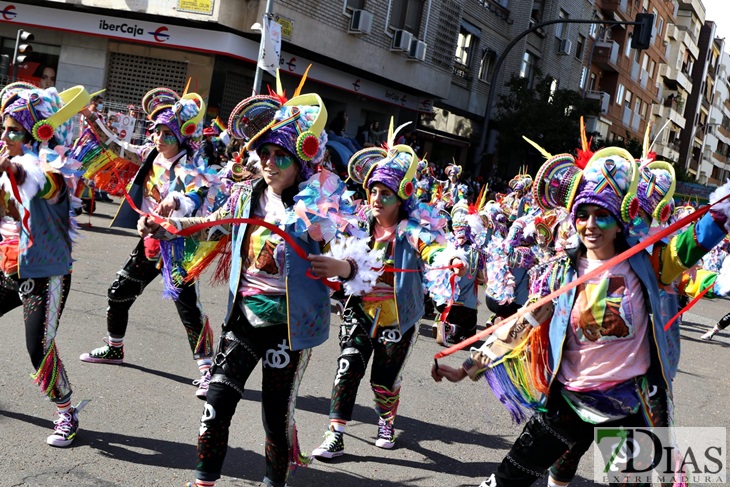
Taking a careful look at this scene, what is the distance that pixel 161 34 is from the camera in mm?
18641

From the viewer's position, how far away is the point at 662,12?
2207 inches

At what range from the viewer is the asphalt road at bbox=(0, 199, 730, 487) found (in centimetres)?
456

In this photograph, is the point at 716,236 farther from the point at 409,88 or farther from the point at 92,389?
the point at 409,88

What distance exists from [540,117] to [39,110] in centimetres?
2721

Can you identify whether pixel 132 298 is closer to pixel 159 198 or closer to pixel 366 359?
pixel 159 198

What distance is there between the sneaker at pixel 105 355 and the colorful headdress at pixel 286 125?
290 cm

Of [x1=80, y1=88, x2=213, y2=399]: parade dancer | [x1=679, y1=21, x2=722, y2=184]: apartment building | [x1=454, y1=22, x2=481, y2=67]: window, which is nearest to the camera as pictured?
[x1=80, y1=88, x2=213, y2=399]: parade dancer

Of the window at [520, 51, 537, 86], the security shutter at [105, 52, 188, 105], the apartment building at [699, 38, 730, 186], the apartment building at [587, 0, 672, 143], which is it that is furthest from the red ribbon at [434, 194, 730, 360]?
the apartment building at [699, 38, 730, 186]

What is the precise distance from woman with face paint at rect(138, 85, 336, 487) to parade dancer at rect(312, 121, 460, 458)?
4.35 feet

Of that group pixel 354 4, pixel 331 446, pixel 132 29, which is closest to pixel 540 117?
pixel 354 4

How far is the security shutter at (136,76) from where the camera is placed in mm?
19250

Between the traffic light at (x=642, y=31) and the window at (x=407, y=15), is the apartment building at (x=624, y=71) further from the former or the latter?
the traffic light at (x=642, y=31)

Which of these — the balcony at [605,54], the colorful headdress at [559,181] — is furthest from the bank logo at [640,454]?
the balcony at [605,54]

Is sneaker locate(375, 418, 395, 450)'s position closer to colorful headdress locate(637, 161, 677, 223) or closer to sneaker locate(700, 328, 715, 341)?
colorful headdress locate(637, 161, 677, 223)
